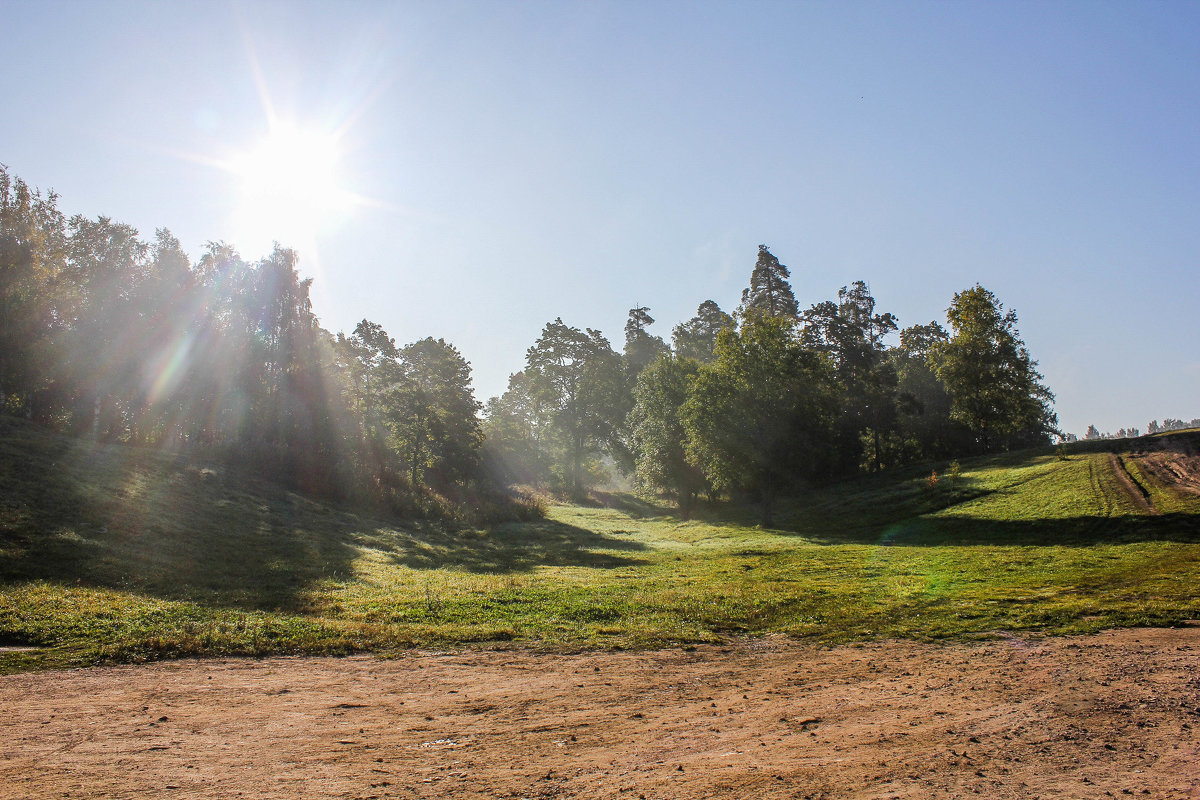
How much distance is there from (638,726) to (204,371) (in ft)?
173

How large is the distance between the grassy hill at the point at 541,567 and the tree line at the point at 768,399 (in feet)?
27.9

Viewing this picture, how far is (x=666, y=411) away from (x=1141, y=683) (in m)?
51.6

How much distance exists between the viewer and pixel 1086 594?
48.5 ft

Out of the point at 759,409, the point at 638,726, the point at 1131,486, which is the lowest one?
the point at 638,726

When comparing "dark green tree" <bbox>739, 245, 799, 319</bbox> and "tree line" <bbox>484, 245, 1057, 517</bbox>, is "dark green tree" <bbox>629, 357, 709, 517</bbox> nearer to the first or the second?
"tree line" <bbox>484, 245, 1057, 517</bbox>

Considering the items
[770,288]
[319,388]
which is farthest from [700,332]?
[319,388]

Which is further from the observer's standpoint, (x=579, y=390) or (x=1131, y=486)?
(x=579, y=390)

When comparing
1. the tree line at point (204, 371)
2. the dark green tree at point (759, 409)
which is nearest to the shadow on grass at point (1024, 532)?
the dark green tree at point (759, 409)

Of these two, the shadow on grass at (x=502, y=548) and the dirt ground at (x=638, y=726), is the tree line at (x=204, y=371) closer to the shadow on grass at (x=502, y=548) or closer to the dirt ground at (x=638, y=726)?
the shadow on grass at (x=502, y=548)

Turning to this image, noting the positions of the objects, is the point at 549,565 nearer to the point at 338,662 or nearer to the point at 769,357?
the point at 338,662

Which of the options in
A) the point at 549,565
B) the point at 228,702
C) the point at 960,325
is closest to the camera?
the point at 228,702

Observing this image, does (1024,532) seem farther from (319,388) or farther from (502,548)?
(319,388)

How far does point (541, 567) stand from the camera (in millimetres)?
26516

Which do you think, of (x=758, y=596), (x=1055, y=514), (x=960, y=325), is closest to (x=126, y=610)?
(x=758, y=596)
